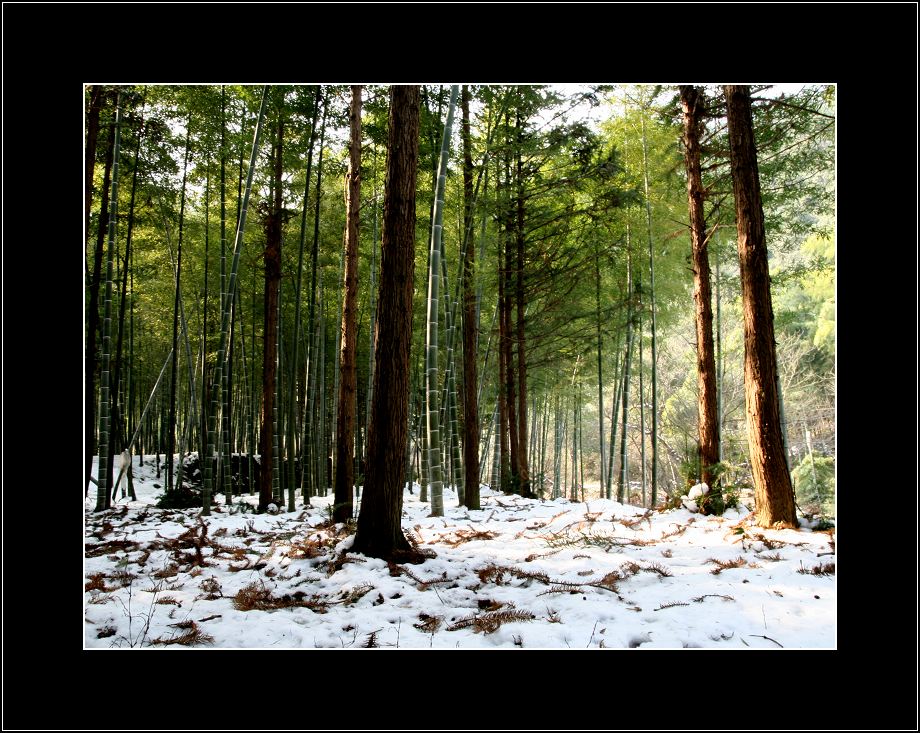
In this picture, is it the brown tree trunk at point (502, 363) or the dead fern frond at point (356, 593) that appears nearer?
the dead fern frond at point (356, 593)

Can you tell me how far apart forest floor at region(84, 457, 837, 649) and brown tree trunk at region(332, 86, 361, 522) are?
654mm

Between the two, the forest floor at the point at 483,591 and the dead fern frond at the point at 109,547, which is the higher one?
the forest floor at the point at 483,591

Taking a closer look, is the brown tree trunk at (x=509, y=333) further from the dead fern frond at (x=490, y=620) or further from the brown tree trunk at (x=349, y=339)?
the dead fern frond at (x=490, y=620)

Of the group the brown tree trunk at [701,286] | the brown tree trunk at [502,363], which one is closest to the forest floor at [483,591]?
the brown tree trunk at [701,286]

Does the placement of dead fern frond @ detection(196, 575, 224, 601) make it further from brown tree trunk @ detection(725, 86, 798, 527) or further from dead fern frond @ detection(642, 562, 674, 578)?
brown tree trunk @ detection(725, 86, 798, 527)

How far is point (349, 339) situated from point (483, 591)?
2895mm

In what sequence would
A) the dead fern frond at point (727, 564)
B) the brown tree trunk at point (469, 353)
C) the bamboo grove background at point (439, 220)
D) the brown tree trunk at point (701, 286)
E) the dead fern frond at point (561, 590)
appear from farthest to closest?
the brown tree trunk at point (469, 353) → the bamboo grove background at point (439, 220) → the brown tree trunk at point (701, 286) → the dead fern frond at point (727, 564) → the dead fern frond at point (561, 590)

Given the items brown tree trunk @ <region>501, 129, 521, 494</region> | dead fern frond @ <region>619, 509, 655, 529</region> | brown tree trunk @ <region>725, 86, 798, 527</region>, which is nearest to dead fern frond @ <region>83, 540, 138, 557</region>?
dead fern frond @ <region>619, 509, 655, 529</region>

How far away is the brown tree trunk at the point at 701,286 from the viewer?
468cm

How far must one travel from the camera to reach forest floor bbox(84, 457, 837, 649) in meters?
1.78

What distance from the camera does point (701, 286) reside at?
486cm

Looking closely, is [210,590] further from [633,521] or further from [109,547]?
[633,521]

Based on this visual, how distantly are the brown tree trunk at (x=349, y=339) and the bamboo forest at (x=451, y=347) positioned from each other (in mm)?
27
